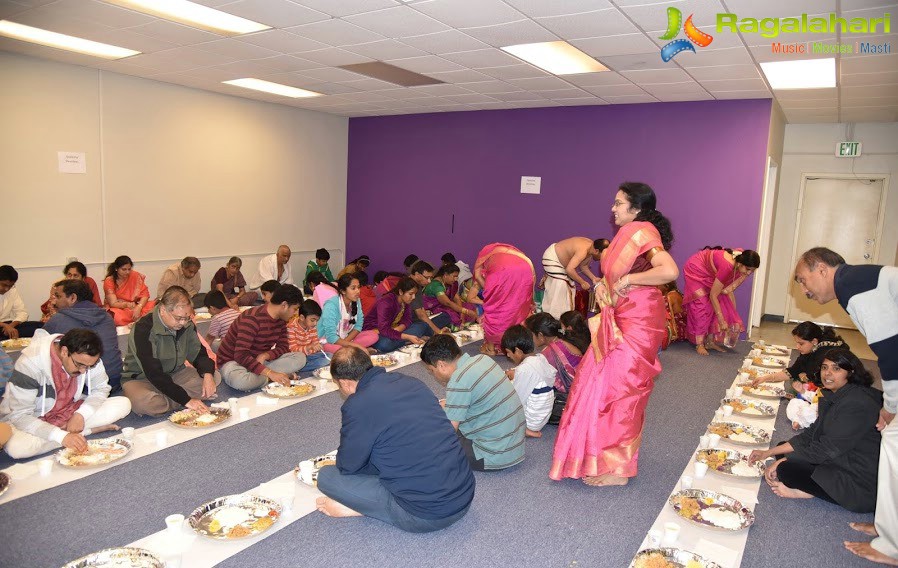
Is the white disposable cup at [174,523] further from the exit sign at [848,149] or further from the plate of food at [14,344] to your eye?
the exit sign at [848,149]

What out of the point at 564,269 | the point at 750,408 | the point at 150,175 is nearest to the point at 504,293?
the point at 564,269

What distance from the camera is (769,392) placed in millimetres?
4691

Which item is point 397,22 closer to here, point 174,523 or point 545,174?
point 174,523

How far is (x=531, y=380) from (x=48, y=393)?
263cm

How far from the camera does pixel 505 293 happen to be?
5.73 m

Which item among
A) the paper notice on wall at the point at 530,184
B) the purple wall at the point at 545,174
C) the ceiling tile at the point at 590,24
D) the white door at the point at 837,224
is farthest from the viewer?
the paper notice on wall at the point at 530,184

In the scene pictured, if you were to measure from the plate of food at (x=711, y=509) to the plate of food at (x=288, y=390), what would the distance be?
248 cm

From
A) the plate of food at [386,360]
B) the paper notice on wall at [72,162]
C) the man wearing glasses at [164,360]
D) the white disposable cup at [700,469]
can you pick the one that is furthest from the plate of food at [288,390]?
the paper notice on wall at [72,162]

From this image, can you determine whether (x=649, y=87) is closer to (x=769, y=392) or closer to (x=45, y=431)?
(x=769, y=392)

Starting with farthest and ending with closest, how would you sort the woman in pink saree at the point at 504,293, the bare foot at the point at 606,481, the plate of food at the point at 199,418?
the woman in pink saree at the point at 504,293 → the plate of food at the point at 199,418 → the bare foot at the point at 606,481

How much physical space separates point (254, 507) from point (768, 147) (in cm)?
642

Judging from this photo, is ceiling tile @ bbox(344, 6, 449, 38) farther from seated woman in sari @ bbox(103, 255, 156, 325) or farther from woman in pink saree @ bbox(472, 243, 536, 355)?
seated woman in sari @ bbox(103, 255, 156, 325)

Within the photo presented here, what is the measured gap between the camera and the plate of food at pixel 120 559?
212 cm

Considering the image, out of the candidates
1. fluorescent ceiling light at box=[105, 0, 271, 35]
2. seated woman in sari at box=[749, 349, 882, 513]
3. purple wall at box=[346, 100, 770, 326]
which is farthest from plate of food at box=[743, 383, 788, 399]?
fluorescent ceiling light at box=[105, 0, 271, 35]
